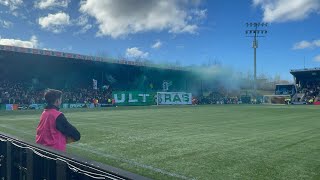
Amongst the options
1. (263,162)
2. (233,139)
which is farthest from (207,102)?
(263,162)

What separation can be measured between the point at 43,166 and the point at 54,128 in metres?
0.63

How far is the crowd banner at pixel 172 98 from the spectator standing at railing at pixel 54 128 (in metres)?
48.9

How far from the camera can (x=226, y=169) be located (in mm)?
6652

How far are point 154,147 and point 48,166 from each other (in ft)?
17.8

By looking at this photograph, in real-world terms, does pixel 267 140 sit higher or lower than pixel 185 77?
lower

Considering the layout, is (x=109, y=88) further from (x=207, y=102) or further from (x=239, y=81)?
(x=239, y=81)

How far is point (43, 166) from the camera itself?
4.44 metres

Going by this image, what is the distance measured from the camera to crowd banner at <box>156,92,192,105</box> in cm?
5447

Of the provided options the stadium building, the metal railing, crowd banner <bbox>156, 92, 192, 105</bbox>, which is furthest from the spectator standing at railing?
crowd banner <bbox>156, 92, 192, 105</bbox>

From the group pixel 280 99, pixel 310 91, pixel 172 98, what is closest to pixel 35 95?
pixel 172 98

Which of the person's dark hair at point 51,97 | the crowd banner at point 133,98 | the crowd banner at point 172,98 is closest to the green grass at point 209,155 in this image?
the person's dark hair at point 51,97

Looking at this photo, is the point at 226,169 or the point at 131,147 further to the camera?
the point at 131,147

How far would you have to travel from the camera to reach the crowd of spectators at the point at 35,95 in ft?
133

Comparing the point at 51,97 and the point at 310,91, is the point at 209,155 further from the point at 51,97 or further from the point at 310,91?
the point at 310,91
